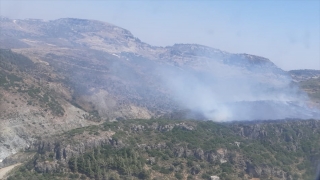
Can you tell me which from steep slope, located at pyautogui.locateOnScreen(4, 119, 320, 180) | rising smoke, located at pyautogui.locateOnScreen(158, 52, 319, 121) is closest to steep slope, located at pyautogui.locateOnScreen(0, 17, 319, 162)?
rising smoke, located at pyautogui.locateOnScreen(158, 52, 319, 121)

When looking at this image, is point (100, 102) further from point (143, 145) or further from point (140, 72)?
point (140, 72)

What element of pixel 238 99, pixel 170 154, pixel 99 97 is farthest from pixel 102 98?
pixel 170 154

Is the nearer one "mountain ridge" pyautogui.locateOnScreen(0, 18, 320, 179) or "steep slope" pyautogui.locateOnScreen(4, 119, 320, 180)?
"steep slope" pyautogui.locateOnScreen(4, 119, 320, 180)

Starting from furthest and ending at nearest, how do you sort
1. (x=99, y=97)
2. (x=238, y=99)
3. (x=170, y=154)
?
(x=238, y=99) → (x=99, y=97) → (x=170, y=154)

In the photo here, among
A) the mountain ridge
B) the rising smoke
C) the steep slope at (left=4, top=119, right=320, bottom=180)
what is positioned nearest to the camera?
the steep slope at (left=4, top=119, right=320, bottom=180)

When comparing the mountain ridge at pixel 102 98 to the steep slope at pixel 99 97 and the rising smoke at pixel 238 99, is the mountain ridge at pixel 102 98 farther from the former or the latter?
the rising smoke at pixel 238 99

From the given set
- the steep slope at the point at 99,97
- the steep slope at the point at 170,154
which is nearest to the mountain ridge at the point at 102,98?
the steep slope at the point at 99,97

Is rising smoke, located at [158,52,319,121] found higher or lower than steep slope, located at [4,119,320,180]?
higher

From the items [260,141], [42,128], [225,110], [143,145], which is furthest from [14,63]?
[260,141]

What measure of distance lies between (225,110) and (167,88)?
208ft

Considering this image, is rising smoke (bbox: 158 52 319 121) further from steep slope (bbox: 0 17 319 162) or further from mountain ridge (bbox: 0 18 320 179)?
mountain ridge (bbox: 0 18 320 179)

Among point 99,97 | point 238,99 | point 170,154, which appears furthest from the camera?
point 238,99

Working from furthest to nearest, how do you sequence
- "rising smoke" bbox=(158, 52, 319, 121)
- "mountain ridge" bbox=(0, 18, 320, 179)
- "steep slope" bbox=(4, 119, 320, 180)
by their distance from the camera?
"rising smoke" bbox=(158, 52, 319, 121), "mountain ridge" bbox=(0, 18, 320, 179), "steep slope" bbox=(4, 119, 320, 180)

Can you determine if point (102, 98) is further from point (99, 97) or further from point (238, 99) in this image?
point (238, 99)
